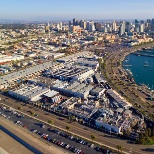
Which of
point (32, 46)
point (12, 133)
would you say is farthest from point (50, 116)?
point (32, 46)

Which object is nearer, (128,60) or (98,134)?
(98,134)

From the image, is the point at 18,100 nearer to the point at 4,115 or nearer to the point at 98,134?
the point at 4,115

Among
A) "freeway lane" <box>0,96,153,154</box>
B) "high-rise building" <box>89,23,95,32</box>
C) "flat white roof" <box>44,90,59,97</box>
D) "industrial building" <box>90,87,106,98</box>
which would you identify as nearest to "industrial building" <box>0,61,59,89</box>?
"flat white roof" <box>44,90,59,97</box>

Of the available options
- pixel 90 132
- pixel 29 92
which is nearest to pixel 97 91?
pixel 29 92

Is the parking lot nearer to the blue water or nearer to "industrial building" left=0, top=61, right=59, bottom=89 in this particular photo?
"industrial building" left=0, top=61, right=59, bottom=89

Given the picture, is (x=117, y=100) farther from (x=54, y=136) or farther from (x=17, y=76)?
(x=17, y=76)

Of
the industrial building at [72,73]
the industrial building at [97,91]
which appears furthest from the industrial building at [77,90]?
the industrial building at [72,73]

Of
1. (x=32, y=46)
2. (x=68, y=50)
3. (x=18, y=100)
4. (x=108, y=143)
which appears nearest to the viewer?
(x=108, y=143)
